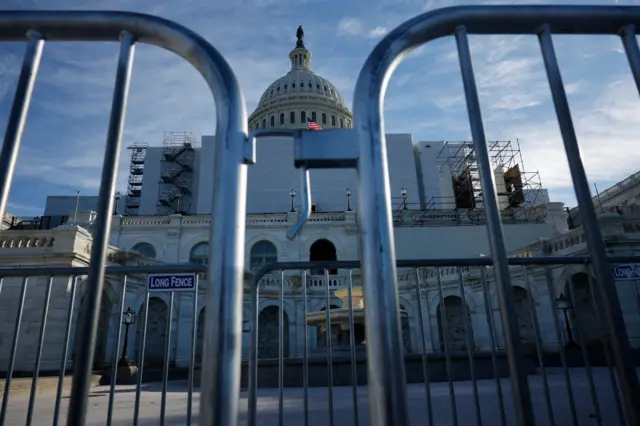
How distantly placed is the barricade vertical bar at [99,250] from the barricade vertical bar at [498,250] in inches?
49.7

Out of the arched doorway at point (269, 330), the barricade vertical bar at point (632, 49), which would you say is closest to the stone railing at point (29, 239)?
the arched doorway at point (269, 330)

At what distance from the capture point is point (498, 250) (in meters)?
1.33

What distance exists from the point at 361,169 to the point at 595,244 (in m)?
0.81

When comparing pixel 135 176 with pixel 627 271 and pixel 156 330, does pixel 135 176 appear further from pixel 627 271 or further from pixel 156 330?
pixel 627 271

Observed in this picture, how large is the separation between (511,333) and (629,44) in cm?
119

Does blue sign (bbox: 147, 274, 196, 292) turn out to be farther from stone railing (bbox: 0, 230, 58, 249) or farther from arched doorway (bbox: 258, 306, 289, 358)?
arched doorway (bbox: 258, 306, 289, 358)

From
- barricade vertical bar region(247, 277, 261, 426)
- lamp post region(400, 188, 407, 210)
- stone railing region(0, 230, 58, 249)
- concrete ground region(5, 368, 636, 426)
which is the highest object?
lamp post region(400, 188, 407, 210)

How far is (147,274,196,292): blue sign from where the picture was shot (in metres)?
2.97

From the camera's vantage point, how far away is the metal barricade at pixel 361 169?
1200 millimetres

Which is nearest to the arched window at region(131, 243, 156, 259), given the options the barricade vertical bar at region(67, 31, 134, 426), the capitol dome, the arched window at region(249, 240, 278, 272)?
the arched window at region(249, 240, 278, 272)

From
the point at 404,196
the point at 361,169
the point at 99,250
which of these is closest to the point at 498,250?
→ the point at 361,169

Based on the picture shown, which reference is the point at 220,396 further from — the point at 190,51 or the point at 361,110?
the point at 190,51

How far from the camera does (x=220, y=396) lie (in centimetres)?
118

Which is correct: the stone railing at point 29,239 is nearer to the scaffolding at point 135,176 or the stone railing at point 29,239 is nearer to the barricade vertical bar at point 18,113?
the barricade vertical bar at point 18,113
